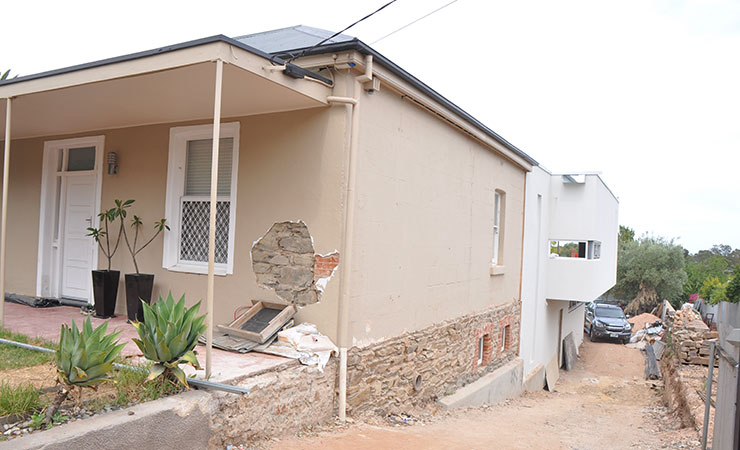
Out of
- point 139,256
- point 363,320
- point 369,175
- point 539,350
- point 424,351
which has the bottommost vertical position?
point 539,350

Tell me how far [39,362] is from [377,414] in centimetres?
380

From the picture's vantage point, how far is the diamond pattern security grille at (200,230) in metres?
6.93

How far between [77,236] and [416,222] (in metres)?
5.44

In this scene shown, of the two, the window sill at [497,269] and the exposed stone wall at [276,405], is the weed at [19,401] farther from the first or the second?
the window sill at [497,269]

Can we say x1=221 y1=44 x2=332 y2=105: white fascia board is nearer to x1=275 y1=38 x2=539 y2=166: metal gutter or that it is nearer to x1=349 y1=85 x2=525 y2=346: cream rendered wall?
x1=275 y1=38 x2=539 y2=166: metal gutter

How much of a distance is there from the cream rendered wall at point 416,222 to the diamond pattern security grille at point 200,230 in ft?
6.15

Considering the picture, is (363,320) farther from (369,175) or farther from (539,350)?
(539,350)

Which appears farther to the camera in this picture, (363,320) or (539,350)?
(539,350)

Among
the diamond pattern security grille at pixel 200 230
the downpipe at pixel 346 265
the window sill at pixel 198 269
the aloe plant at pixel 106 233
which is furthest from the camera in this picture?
the aloe plant at pixel 106 233

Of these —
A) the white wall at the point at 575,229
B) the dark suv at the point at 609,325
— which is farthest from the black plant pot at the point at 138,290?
the dark suv at the point at 609,325

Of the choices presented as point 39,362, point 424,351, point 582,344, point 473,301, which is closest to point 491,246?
point 473,301

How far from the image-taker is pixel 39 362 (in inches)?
200

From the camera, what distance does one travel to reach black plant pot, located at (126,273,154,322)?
23.6 ft

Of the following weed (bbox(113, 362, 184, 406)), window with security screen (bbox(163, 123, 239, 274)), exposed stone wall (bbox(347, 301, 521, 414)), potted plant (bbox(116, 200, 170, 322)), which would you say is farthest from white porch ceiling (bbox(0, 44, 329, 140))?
exposed stone wall (bbox(347, 301, 521, 414))
